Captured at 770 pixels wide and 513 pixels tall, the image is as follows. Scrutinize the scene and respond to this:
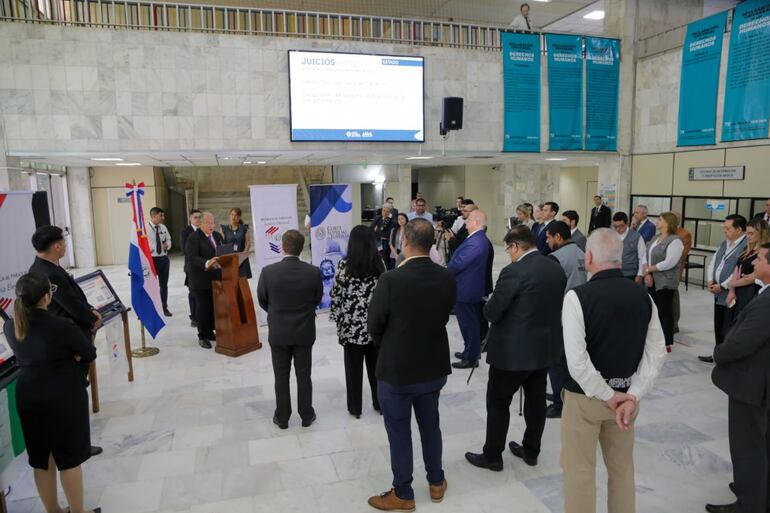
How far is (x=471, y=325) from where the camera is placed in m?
5.25

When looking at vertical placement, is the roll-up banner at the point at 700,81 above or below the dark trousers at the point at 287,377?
above

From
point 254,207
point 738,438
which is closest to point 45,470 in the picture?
point 738,438

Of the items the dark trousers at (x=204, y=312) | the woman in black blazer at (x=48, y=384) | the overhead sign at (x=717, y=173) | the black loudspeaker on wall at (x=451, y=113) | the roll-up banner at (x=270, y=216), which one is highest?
the black loudspeaker on wall at (x=451, y=113)

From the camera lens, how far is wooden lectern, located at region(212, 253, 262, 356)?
5.84 m

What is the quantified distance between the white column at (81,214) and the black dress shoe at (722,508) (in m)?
12.9

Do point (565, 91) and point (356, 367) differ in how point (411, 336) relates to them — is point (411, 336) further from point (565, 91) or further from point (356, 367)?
point (565, 91)

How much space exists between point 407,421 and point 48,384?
189 cm

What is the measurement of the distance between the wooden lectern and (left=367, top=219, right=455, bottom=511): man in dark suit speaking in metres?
3.37

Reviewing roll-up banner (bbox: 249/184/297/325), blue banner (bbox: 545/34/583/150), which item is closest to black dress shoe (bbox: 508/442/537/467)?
roll-up banner (bbox: 249/184/297/325)

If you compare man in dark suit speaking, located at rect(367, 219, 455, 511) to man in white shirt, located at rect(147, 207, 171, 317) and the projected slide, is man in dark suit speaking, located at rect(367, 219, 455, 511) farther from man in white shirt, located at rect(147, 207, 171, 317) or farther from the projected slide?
the projected slide

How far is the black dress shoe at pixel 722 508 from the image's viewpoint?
9.54ft

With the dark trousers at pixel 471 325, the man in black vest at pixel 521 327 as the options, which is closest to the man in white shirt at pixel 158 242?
the dark trousers at pixel 471 325

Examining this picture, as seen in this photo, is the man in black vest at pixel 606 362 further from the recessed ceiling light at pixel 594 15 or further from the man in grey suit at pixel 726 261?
the recessed ceiling light at pixel 594 15

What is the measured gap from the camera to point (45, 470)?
9.16 feet
